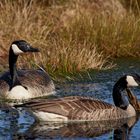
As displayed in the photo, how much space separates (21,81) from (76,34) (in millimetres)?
3607

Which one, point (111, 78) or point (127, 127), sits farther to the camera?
point (111, 78)

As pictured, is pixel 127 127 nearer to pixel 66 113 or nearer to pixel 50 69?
pixel 66 113

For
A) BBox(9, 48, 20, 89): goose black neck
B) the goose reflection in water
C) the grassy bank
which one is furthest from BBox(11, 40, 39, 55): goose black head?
the goose reflection in water

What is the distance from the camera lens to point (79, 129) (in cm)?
1134

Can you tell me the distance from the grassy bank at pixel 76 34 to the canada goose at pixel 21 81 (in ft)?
4.35

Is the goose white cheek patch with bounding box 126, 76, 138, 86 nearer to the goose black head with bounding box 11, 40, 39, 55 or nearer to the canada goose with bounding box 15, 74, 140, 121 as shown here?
the canada goose with bounding box 15, 74, 140, 121

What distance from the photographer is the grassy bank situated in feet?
52.9

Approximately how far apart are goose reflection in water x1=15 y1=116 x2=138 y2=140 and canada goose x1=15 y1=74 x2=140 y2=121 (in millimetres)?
111

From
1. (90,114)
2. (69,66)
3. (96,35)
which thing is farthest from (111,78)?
(90,114)

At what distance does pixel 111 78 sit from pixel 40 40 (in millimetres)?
2432

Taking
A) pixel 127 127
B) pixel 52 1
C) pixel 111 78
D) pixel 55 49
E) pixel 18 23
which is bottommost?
pixel 127 127

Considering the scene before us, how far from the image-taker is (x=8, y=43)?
55.8 feet

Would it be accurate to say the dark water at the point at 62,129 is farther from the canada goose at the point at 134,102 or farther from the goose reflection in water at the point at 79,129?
the canada goose at the point at 134,102

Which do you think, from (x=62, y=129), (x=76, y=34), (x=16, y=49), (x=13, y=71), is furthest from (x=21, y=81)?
(x=76, y=34)
